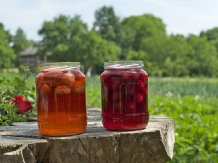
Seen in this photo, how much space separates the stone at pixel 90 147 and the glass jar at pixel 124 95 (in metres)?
0.05

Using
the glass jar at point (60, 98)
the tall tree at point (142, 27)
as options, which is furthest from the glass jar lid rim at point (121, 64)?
the tall tree at point (142, 27)

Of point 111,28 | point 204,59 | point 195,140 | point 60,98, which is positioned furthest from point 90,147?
point 111,28

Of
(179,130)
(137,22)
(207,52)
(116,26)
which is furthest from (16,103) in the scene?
(137,22)

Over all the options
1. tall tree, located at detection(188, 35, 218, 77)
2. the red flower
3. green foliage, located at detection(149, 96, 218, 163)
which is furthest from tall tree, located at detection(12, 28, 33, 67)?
the red flower

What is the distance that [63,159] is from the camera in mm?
1383

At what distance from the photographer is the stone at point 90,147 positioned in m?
1.33

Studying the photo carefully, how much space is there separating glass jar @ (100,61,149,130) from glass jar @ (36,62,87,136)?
0.09m

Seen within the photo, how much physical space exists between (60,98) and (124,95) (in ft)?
0.74

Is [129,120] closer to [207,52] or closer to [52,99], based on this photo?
[52,99]

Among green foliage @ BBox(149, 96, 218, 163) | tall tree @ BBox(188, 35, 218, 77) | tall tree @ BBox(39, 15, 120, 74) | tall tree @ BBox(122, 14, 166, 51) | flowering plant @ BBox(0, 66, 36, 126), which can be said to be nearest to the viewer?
flowering plant @ BBox(0, 66, 36, 126)

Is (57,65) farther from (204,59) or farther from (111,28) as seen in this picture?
(111,28)

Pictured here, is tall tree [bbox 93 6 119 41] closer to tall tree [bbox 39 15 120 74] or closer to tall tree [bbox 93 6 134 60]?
tall tree [bbox 93 6 134 60]

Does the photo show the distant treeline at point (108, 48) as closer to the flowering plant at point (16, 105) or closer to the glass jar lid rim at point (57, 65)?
the flowering plant at point (16, 105)

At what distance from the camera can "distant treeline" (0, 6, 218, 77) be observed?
29.5m
